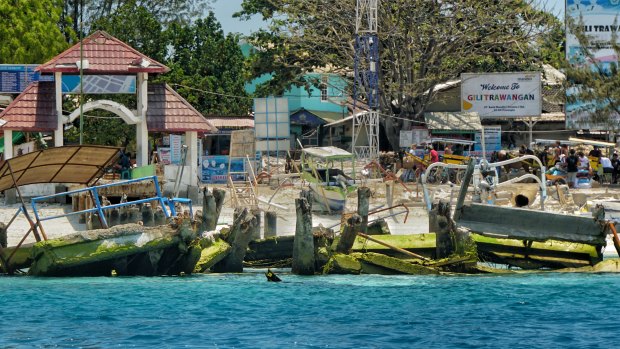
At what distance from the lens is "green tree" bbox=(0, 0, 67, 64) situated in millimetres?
58344

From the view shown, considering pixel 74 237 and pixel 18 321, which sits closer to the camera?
pixel 18 321

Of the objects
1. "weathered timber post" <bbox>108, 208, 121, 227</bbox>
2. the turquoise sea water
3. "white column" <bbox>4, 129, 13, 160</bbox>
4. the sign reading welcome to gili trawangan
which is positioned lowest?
the turquoise sea water

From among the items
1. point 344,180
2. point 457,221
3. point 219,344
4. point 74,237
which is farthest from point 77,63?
point 219,344

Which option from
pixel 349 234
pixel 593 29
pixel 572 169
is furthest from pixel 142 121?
pixel 593 29

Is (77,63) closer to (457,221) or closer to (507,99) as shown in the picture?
(457,221)

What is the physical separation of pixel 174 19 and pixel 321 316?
156 ft

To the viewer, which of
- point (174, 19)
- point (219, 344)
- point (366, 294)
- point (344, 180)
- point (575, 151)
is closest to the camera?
point (219, 344)

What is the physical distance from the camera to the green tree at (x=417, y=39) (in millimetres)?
55594

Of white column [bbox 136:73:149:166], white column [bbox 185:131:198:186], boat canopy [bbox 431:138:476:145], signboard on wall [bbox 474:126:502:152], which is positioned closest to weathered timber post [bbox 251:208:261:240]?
white column [bbox 185:131:198:186]

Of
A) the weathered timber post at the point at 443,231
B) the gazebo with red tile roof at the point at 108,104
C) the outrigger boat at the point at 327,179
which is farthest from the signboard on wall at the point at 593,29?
the weathered timber post at the point at 443,231

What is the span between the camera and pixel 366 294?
2888 cm

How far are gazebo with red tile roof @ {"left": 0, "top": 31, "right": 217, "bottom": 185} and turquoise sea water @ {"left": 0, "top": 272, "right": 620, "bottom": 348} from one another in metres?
12.8

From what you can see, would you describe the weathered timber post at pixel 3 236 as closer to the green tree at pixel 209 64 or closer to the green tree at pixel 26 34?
the green tree at pixel 26 34

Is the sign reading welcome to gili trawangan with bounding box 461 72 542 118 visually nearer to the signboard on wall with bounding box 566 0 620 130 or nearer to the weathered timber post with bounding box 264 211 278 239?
the signboard on wall with bounding box 566 0 620 130
